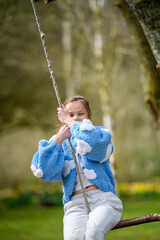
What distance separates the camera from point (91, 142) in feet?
7.24

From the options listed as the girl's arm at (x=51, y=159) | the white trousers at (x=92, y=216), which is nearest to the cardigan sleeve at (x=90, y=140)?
the girl's arm at (x=51, y=159)

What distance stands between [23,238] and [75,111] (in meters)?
3.15

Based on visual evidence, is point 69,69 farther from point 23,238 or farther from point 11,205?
point 23,238

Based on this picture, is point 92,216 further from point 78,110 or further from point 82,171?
point 78,110

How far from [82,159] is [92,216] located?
0.40 meters

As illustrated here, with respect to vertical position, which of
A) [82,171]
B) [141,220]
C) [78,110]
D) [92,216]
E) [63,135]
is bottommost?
[141,220]

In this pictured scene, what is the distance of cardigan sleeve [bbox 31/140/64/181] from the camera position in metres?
2.30

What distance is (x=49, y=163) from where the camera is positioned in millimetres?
2301

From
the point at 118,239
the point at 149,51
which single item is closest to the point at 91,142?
the point at 149,51

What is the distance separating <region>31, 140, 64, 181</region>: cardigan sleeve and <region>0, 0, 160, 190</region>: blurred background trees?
12.1ft

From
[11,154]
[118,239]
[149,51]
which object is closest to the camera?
[149,51]

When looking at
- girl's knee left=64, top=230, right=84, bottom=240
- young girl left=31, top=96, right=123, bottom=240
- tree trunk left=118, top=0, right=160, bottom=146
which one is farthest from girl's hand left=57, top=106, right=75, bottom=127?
tree trunk left=118, top=0, right=160, bottom=146

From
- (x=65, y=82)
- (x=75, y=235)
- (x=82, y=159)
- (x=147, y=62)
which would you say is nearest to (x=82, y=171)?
(x=82, y=159)

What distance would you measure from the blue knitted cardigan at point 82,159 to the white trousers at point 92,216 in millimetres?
60
